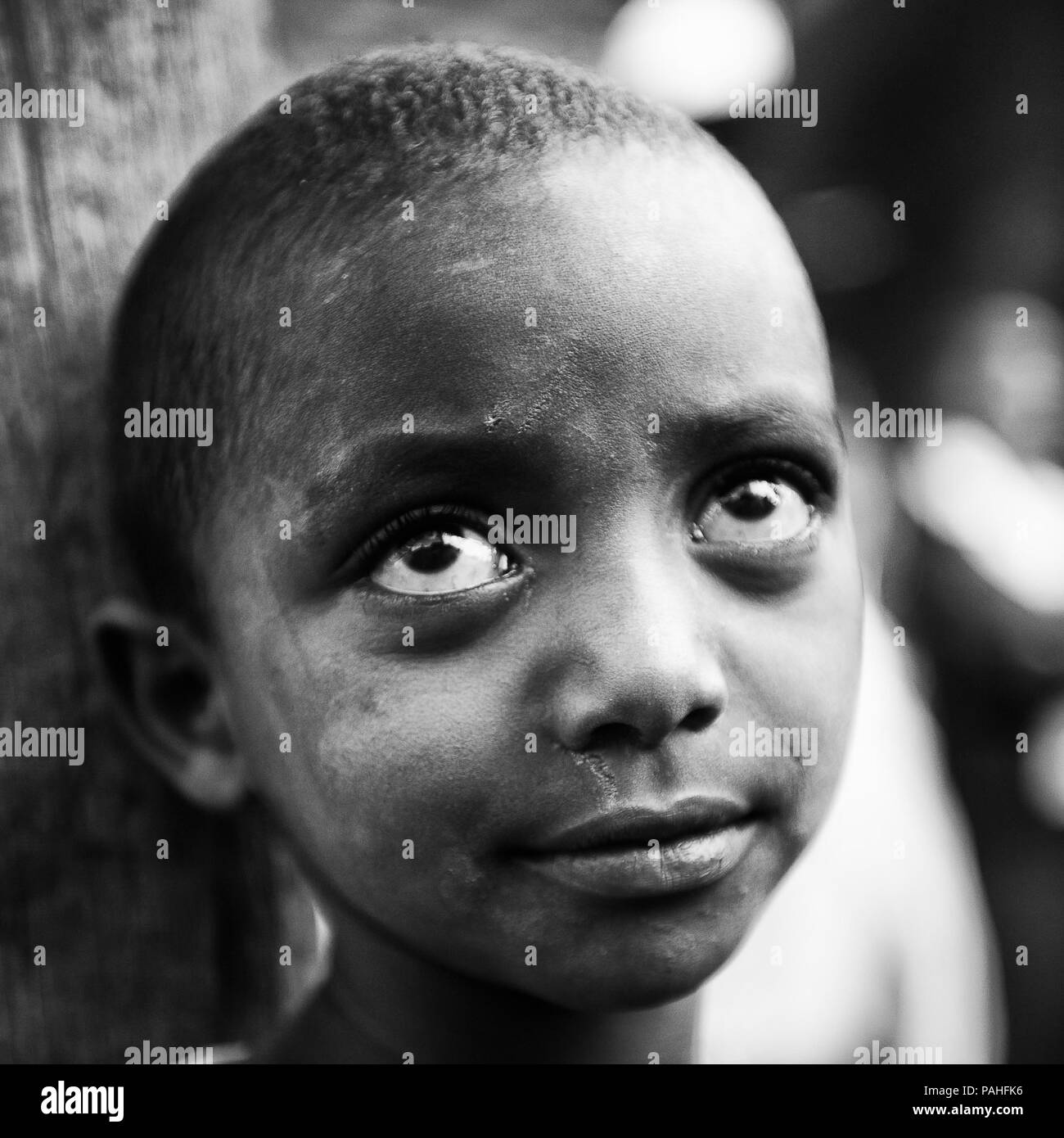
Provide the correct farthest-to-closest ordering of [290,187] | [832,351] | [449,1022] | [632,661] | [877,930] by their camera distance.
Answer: [832,351], [877,930], [449,1022], [290,187], [632,661]

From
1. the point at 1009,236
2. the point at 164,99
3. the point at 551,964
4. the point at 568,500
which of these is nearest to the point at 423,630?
the point at 568,500

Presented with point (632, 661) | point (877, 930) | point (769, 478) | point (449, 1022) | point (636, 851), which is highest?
point (769, 478)

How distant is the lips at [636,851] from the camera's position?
734 mm

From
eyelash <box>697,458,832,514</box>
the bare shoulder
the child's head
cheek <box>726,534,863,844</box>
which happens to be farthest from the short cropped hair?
the bare shoulder

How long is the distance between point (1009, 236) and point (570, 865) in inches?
59.0

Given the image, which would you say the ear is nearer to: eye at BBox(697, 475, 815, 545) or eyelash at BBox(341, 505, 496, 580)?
eyelash at BBox(341, 505, 496, 580)

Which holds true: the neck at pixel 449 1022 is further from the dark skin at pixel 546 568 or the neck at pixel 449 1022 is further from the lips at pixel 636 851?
the lips at pixel 636 851

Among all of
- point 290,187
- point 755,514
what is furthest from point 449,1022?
point 290,187

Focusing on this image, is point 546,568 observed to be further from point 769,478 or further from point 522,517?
point 769,478

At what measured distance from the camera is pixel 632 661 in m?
0.71

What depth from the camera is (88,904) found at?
1.09 m

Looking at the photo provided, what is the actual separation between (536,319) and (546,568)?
157 millimetres
